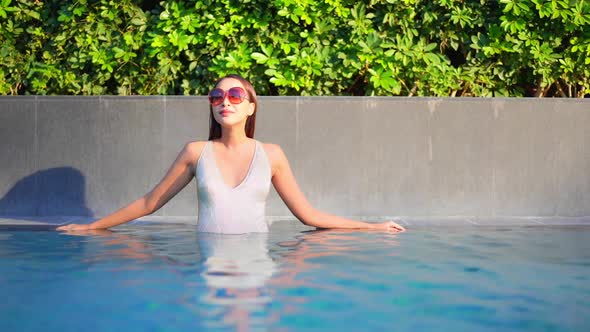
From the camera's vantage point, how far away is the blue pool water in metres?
4.46

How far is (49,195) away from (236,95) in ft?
12.7

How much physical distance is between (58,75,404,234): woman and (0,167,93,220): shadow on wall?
2587 mm

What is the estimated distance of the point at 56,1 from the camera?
34.2 ft

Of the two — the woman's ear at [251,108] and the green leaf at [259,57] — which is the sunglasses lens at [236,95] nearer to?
the woman's ear at [251,108]

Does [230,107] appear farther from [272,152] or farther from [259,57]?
[259,57]

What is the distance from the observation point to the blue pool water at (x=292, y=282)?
14.6 ft

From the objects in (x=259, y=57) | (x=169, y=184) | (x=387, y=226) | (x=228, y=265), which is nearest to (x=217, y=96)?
(x=169, y=184)

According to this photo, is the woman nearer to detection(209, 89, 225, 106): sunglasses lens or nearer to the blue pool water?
detection(209, 89, 225, 106): sunglasses lens

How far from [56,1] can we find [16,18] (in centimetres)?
50

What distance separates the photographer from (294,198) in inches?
281

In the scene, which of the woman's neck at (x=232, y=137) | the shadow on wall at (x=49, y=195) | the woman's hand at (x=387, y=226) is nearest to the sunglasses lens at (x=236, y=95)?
the woman's neck at (x=232, y=137)

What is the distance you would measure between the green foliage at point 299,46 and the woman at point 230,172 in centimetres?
283

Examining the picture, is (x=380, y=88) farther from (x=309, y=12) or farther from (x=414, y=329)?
(x=414, y=329)

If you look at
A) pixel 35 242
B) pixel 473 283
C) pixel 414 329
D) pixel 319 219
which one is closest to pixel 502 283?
pixel 473 283
